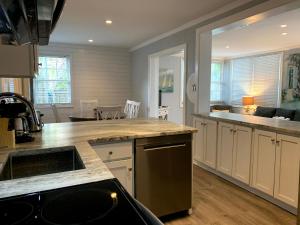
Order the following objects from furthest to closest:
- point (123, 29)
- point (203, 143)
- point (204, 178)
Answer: point (123, 29), point (203, 143), point (204, 178)

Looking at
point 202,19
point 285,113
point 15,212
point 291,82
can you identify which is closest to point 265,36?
point 291,82

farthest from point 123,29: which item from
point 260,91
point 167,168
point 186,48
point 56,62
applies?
point 260,91

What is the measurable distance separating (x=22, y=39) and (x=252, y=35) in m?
4.97

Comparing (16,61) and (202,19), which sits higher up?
(202,19)

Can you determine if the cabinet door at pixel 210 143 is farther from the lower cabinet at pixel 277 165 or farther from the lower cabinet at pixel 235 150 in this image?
the lower cabinet at pixel 277 165

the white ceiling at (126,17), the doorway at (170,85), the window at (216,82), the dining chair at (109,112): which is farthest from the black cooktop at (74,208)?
the window at (216,82)

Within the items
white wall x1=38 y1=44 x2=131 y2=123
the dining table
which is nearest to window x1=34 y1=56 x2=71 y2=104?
white wall x1=38 y1=44 x2=131 y2=123

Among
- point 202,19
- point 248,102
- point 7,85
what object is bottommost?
point 248,102

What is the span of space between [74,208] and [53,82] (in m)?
5.76

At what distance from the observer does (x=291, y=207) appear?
251 centimetres

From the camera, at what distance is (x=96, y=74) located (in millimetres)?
6371

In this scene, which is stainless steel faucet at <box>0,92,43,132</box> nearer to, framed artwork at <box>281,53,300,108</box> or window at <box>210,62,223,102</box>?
framed artwork at <box>281,53,300,108</box>

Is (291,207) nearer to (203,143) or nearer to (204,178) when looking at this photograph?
(204,178)

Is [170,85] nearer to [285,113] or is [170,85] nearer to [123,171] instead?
[285,113]
